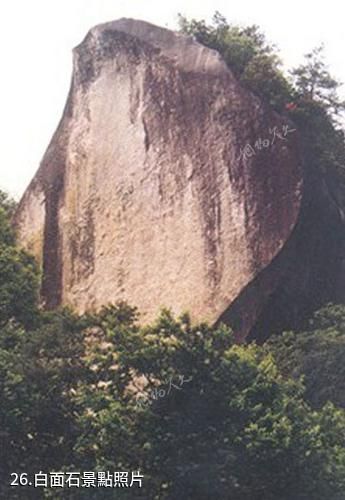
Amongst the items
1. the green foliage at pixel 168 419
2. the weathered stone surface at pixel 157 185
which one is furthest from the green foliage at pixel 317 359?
the green foliage at pixel 168 419

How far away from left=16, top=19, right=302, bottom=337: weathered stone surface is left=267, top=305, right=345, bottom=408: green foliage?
2.75ft

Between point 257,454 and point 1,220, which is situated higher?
point 1,220

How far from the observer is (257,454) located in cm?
1154

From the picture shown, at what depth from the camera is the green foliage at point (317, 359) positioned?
14359 millimetres

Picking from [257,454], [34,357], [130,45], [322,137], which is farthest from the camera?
[130,45]

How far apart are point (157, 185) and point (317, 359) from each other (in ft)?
14.0

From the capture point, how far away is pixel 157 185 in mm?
17078

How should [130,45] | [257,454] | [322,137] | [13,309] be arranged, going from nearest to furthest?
[257,454], [13,309], [322,137], [130,45]

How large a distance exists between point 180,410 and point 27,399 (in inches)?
72.9

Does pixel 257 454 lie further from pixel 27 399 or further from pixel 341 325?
pixel 341 325

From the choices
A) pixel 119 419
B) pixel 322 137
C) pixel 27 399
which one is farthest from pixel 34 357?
pixel 322 137

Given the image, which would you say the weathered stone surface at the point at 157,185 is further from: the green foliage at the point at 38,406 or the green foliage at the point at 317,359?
the green foliage at the point at 38,406

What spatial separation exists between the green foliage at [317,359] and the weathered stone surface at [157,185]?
837mm

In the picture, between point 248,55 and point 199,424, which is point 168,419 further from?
point 248,55
